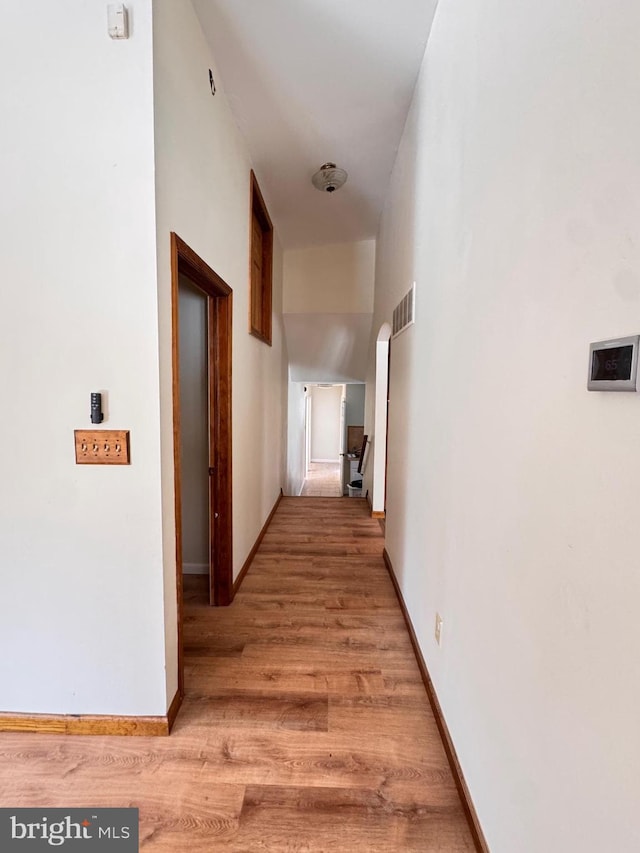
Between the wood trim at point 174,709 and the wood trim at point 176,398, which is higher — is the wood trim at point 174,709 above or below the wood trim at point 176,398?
below

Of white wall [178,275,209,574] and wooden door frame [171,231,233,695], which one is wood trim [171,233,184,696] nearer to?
wooden door frame [171,231,233,695]

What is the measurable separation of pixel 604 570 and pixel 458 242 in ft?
4.10

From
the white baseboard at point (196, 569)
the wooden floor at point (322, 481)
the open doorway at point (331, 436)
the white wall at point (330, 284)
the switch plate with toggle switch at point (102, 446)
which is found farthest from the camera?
the open doorway at point (331, 436)

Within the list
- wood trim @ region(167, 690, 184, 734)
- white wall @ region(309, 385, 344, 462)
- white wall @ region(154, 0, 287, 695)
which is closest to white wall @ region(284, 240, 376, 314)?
white wall @ region(154, 0, 287, 695)

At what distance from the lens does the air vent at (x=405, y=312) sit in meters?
2.25

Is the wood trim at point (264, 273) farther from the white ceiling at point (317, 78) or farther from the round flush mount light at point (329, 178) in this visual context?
the round flush mount light at point (329, 178)

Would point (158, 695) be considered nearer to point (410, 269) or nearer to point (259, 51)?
point (410, 269)

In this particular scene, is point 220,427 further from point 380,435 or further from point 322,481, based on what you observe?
point 322,481

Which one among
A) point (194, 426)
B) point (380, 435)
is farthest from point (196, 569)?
point (380, 435)

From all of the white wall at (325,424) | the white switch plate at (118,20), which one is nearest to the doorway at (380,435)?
the white switch plate at (118,20)

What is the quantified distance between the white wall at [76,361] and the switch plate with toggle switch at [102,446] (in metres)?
0.03

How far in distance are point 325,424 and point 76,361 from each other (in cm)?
1125

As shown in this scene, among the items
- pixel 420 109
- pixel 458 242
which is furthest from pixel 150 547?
pixel 420 109

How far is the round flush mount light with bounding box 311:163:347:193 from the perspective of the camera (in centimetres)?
301
